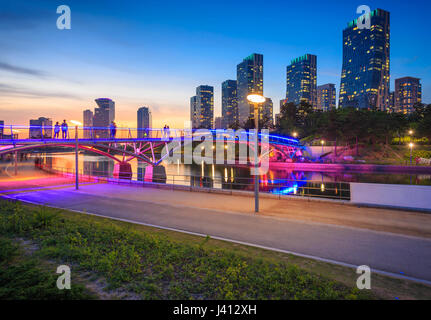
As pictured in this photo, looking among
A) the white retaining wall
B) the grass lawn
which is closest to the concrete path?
the grass lawn

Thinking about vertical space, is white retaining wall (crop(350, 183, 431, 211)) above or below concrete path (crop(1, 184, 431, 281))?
above

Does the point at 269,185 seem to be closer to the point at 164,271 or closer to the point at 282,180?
the point at 282,180

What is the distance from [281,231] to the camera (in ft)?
28.6

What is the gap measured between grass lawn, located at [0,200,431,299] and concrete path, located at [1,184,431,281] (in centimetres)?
103

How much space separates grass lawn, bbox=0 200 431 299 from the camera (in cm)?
440

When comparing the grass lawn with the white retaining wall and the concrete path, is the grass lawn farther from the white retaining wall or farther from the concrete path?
the white retaining wall

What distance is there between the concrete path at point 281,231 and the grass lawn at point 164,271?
1.03m

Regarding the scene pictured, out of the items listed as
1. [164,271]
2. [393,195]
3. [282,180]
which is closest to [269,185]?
[282,180]

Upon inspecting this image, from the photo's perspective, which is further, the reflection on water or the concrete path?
the reflection on water

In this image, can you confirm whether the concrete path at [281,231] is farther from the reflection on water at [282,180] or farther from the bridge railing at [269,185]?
the reflection on water at [282,180]

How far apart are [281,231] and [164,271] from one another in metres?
4.92

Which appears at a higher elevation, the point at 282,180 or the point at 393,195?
the point at 393,195

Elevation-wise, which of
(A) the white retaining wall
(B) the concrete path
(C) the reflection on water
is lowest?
(C) the reflection on water

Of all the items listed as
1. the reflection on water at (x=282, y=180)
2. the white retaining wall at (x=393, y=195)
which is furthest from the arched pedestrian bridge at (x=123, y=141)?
the white retaining wall at (x=393, y=195)
